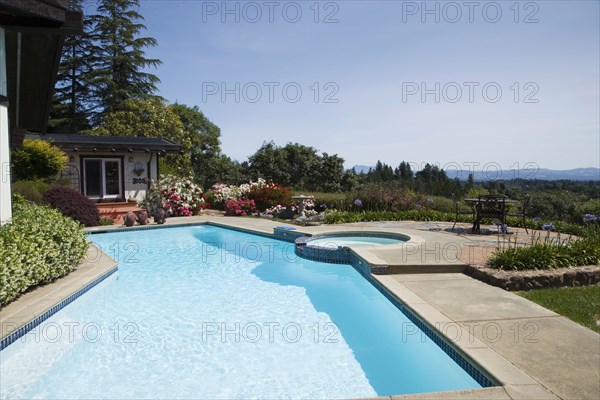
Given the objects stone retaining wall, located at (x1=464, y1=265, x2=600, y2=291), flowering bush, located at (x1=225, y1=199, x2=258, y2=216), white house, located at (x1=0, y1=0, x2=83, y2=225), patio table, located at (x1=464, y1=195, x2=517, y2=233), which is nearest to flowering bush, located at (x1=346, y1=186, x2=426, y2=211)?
flowering bush, located at (x1=225, y1=199, x2=258, y2=216)

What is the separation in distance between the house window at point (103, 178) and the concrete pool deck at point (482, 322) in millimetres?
10255

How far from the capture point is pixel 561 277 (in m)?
5.58

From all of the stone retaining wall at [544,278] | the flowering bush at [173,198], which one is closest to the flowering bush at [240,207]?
the flowering bush at [173,198]

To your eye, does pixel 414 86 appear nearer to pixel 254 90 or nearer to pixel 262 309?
pixel 254 90

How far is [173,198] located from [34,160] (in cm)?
480

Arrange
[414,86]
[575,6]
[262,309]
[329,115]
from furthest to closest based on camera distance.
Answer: [329,115] < [414,86] < [575,6] < [262,309]

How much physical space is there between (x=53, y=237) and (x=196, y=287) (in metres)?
2.39

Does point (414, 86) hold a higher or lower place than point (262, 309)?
higher

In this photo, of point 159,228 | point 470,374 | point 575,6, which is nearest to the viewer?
point 470,374

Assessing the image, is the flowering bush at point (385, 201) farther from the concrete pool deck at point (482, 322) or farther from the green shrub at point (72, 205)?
the green shrub at point (72, 205)

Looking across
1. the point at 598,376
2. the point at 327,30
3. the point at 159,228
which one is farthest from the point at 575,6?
the point at 159,228

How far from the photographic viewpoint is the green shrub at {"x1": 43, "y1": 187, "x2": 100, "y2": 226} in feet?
39.9

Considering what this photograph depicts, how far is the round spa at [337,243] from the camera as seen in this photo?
860 cm

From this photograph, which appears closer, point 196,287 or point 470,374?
point 470,374
